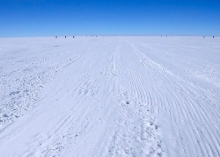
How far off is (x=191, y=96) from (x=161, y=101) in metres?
1.42

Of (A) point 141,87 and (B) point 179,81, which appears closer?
(A) point 141,87

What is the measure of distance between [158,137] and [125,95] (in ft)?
10.1

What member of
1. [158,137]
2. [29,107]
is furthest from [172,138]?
[29,107]

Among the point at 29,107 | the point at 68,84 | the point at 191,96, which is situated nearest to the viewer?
the point at 29,107

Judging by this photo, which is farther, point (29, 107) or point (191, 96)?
point (191, 96)

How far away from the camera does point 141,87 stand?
876 cm

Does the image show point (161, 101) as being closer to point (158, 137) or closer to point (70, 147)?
point (158, 137)

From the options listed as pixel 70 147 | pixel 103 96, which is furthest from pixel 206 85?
pixel 70 147

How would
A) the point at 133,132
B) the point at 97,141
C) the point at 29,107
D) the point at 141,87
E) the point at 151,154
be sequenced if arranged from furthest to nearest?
1. the point at 141,87
2. the point at 29,107
3. the point at 133,132
4. the point at 97,141
5. the point at 151,154

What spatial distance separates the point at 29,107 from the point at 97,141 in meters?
3.28

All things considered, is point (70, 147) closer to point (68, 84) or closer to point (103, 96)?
point (103, 96)

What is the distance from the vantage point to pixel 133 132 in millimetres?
5043

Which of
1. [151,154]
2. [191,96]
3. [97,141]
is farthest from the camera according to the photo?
[191,96]

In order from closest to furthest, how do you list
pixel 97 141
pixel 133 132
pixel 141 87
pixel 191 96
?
pixel 97 141 → pixel 133 132 → pixel 191 96 → pixel 141 87
